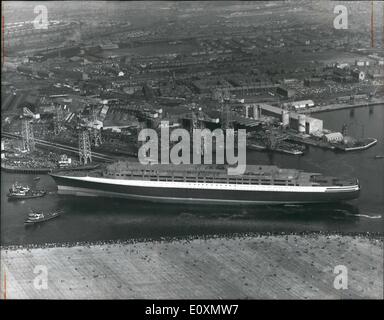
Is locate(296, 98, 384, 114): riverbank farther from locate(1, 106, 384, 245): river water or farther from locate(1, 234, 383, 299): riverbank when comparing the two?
locate(1, 234, 383, 299): riverbank

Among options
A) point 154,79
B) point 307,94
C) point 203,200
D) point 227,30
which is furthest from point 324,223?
point 227,30

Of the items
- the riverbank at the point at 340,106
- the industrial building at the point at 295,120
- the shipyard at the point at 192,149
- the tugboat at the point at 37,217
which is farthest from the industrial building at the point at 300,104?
the tugboat at the point at 37,217

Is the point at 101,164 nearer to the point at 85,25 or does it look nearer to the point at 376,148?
the point at 376,148

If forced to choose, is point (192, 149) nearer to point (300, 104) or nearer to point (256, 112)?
point (256, 112)

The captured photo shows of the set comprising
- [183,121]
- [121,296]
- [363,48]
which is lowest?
[121,296]

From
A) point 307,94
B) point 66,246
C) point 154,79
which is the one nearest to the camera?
point 66,246

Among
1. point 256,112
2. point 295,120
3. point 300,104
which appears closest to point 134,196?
point 295,120

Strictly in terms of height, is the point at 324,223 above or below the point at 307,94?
below
